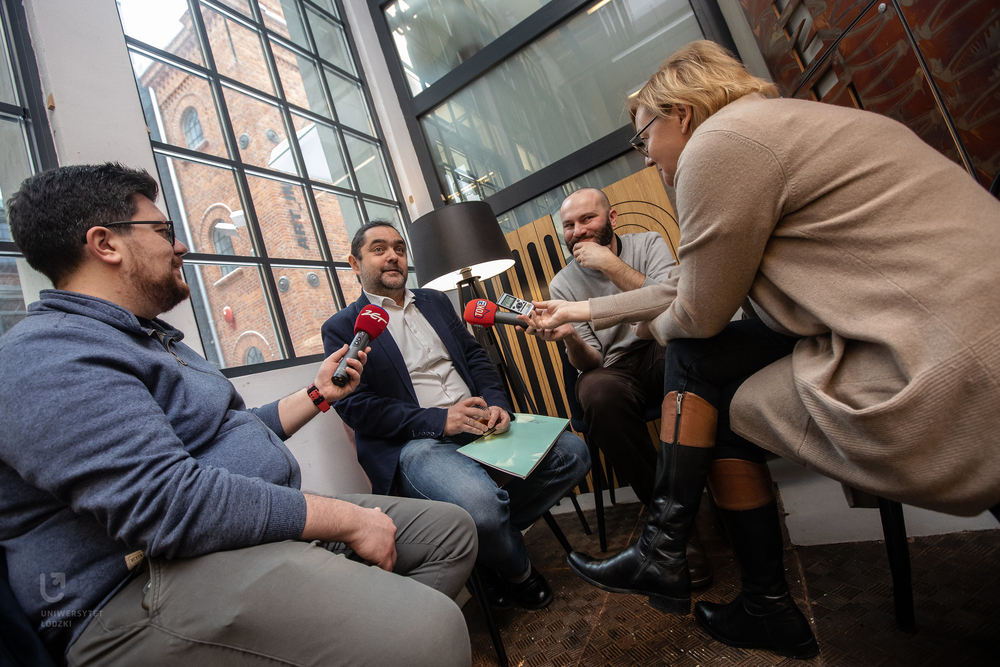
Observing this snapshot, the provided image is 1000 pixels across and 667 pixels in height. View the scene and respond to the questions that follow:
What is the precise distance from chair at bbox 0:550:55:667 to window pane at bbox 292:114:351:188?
7.35 feet

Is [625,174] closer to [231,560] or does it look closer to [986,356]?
[986,356]

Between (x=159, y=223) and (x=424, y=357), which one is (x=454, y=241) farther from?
(x=159, y=223)

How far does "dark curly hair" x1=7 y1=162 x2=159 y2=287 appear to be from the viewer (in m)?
0.93

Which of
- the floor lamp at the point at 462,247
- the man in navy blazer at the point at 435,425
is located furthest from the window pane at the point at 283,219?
the floor lamp at the point at 462,247

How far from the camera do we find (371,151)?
10.0 ft

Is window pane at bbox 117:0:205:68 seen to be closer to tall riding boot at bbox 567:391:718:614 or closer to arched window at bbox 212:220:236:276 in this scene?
arched window at bbox 212:220:236:276

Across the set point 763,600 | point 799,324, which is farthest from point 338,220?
point 763,600

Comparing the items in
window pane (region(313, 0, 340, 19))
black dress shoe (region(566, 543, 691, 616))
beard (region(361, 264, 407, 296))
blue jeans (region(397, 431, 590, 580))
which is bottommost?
black dress shoe (region(566, 543, 691, 616))

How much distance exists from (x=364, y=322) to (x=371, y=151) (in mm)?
2089

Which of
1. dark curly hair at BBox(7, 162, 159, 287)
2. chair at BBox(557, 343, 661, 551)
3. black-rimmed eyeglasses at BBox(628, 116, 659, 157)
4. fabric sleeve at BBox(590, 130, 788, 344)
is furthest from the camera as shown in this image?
chair at BBox(557, 343, 661, 551)

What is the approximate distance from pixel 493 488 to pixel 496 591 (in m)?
0.44

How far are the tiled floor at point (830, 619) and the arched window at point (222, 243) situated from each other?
65.3 inches

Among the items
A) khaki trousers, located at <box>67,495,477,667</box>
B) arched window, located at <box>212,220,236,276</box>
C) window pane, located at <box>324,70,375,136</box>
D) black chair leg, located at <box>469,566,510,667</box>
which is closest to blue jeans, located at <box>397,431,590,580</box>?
black chair leg, located at <box>469,566,510,667</box>

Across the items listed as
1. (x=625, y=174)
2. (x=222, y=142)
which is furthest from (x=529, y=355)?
(x=222, y=142)
